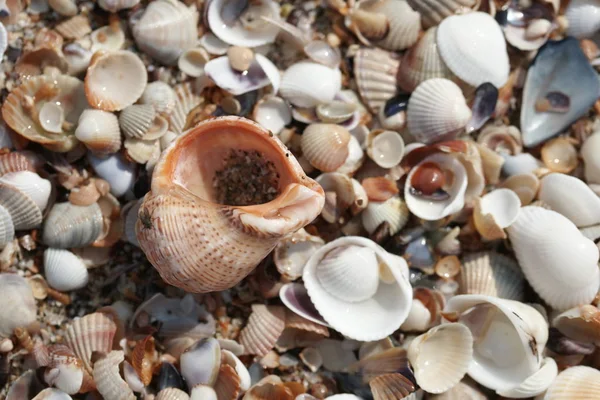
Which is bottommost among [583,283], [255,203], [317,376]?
[317,376]

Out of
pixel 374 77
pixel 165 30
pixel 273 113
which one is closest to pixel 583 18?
pixel 374 77

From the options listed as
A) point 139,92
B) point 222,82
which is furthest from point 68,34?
point 222,82

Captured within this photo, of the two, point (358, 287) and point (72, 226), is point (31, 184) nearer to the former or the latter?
point (72, 226)

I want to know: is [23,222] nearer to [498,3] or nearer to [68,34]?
[68,34]

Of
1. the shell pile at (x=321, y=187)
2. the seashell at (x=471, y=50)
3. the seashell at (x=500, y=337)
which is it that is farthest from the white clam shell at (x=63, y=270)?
the seashell at (x=471, y=50)

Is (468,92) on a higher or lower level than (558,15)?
lower

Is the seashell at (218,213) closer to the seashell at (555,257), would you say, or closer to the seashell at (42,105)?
the seashell at (42,105)
